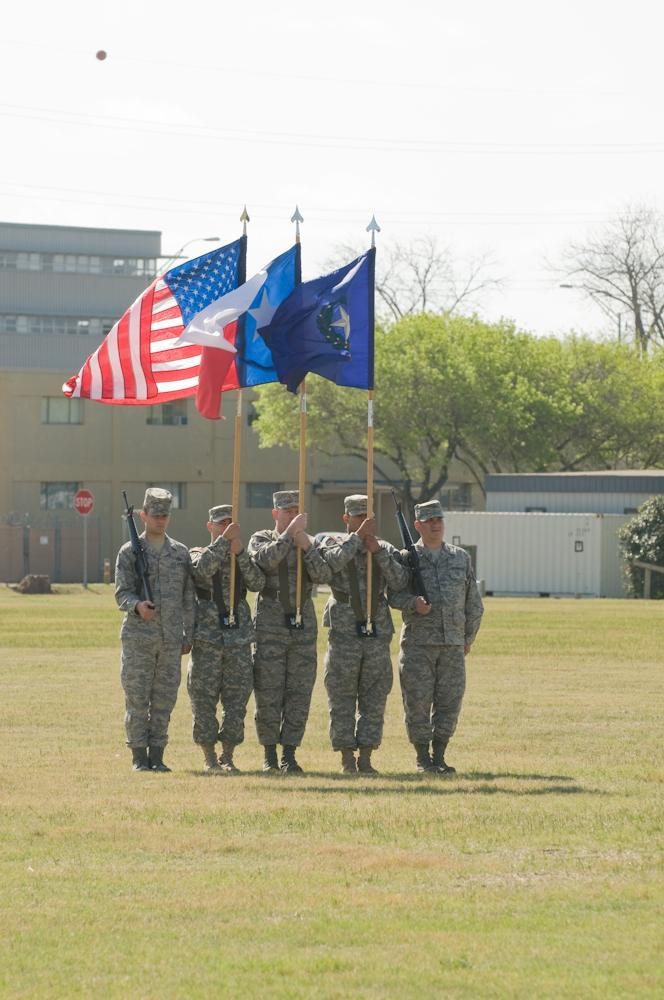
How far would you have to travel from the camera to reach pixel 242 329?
13.5 metres

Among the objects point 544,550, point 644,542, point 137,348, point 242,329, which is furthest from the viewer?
point 544,550

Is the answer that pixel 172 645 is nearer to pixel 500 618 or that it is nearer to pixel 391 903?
pixel 391 903

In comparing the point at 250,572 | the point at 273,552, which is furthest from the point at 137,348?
the point at 273,552

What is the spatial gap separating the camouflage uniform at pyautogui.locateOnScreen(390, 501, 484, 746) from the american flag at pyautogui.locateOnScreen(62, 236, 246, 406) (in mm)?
2620

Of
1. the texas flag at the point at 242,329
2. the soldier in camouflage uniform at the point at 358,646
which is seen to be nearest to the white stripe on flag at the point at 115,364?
the texas flag at the point at 242,329

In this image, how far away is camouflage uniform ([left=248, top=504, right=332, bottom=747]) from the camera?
12578 mm

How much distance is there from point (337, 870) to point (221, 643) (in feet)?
14.0

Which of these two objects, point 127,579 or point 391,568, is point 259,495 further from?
point 391,568

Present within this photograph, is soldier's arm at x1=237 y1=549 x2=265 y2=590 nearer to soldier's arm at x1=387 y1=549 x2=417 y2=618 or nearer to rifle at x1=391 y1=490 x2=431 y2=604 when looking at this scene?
soldier's arm at x1=387 y1=549 x2=417 y2=618

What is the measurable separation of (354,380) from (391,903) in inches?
250

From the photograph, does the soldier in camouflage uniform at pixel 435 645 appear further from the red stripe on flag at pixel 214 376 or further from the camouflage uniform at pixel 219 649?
the red stripe on flag at pixel 214 376

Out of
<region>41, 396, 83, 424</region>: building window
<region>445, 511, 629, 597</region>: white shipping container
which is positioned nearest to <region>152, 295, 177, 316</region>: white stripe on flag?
<region>445, 511, 629, 597</region>: white shipping container

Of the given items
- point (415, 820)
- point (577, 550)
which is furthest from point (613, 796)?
point (577, 550)

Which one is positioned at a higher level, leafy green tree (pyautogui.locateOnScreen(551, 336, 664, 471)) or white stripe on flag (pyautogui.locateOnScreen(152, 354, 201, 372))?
leafy green tree (pyautogui.locateOnScreen(551, 336, 664, 471))
